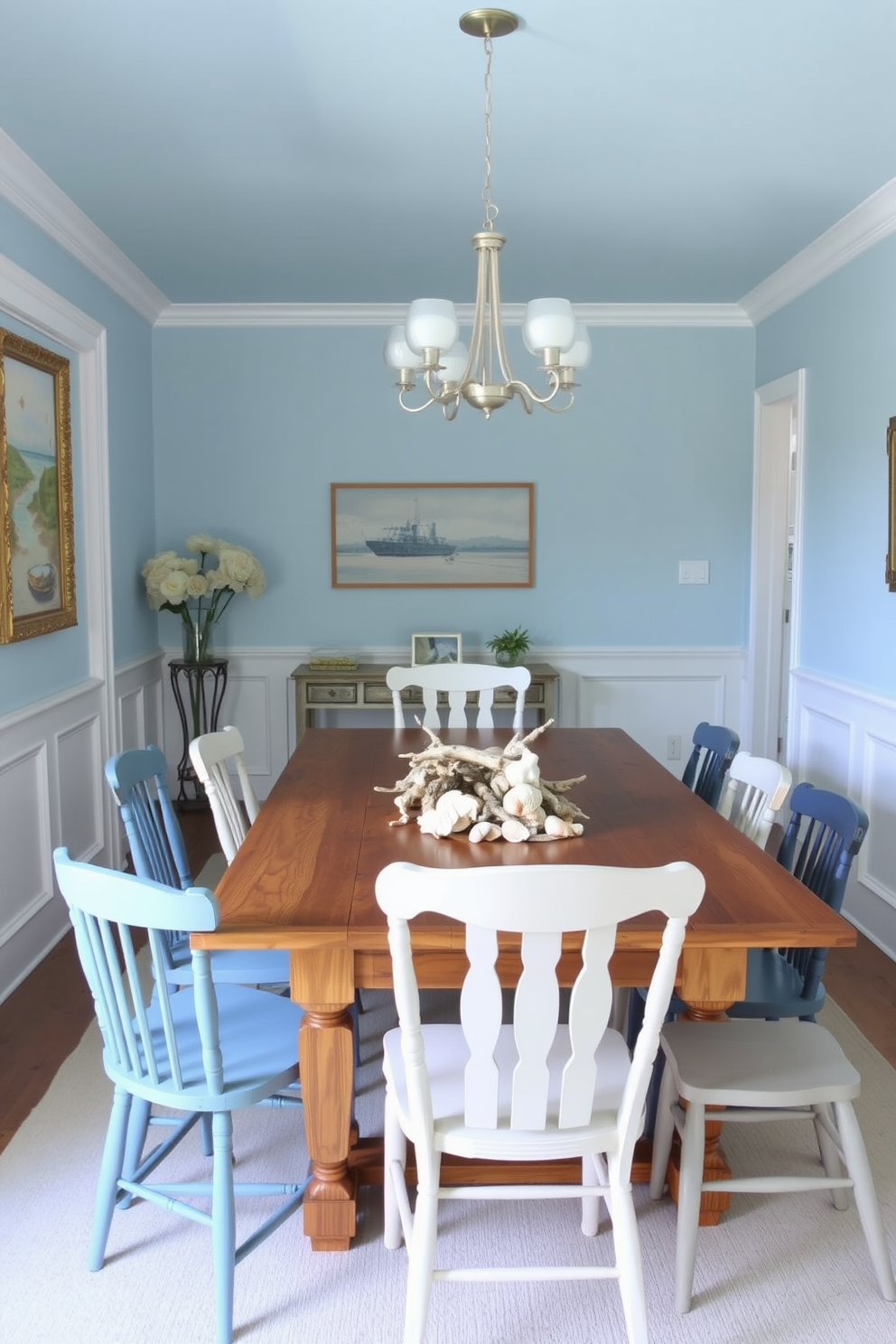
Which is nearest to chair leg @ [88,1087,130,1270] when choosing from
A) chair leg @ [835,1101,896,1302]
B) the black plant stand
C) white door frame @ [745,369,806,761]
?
chair leg @ [835,1101,896,1302]

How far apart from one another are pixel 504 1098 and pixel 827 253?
11.6 feet

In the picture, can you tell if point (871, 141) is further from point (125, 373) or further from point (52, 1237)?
point (52, 1237)

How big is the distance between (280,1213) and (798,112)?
2.98 metres

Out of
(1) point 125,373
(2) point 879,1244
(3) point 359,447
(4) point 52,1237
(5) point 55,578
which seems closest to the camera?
(2) point 879,1244

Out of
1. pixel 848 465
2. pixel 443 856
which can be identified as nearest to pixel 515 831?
pixel 443 856

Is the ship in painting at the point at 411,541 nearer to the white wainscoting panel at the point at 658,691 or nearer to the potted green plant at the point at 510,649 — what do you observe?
the potted green plant at the point at 510,649

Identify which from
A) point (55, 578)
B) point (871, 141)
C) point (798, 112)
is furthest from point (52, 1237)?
point (871, 141)

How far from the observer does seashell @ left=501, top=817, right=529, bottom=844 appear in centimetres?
224

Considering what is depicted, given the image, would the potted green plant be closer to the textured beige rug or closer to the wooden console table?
the wooden console table

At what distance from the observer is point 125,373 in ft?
15.7

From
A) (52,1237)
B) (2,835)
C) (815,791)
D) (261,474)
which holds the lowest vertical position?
(52,1237)

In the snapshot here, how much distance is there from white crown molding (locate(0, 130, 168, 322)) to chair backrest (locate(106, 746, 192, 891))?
5.96 feet

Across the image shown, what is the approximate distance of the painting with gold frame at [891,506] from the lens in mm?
3629

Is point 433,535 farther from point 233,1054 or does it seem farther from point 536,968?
point 536,968
